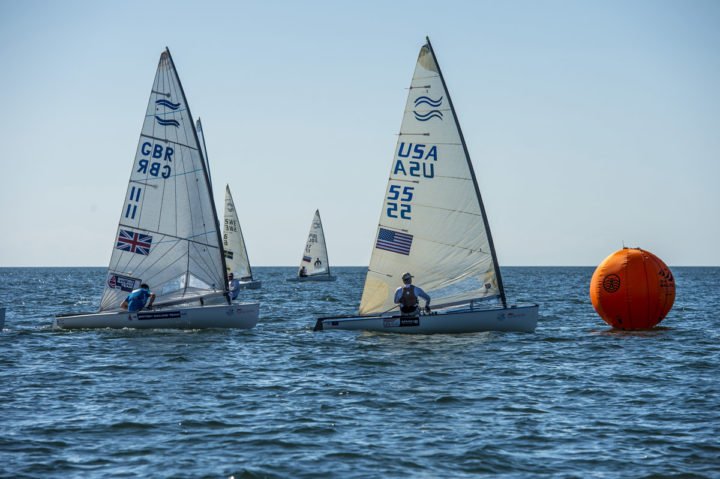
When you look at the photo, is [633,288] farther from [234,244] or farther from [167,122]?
[234,244]

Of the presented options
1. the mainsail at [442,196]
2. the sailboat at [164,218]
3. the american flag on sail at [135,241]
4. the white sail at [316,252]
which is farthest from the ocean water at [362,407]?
the white sail at [316,252]

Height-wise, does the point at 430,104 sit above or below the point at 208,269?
above

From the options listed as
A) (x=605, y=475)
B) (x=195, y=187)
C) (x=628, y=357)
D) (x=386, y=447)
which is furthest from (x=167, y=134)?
(x=605, y=475)

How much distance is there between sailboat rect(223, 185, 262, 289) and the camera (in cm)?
6756

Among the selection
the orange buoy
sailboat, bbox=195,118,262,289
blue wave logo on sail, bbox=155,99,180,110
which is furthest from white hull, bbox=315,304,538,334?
sailboat, bbox=195,118,262,289

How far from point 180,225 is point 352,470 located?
1889 centimetres

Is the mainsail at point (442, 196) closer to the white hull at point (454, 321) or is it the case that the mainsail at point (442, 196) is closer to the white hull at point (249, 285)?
the white hull at point (454, 321)

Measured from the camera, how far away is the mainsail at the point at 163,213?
94.3 ft

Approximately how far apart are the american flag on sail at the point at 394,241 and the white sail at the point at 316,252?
59645 millimetres

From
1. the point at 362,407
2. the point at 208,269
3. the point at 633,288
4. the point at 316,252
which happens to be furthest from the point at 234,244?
the point at 362,407

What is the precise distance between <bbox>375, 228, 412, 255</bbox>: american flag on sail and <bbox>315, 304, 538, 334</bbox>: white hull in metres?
2.08

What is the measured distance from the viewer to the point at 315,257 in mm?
89750

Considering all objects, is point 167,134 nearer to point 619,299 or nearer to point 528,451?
Answer: point 619,299

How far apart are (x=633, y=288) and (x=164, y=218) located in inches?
573
